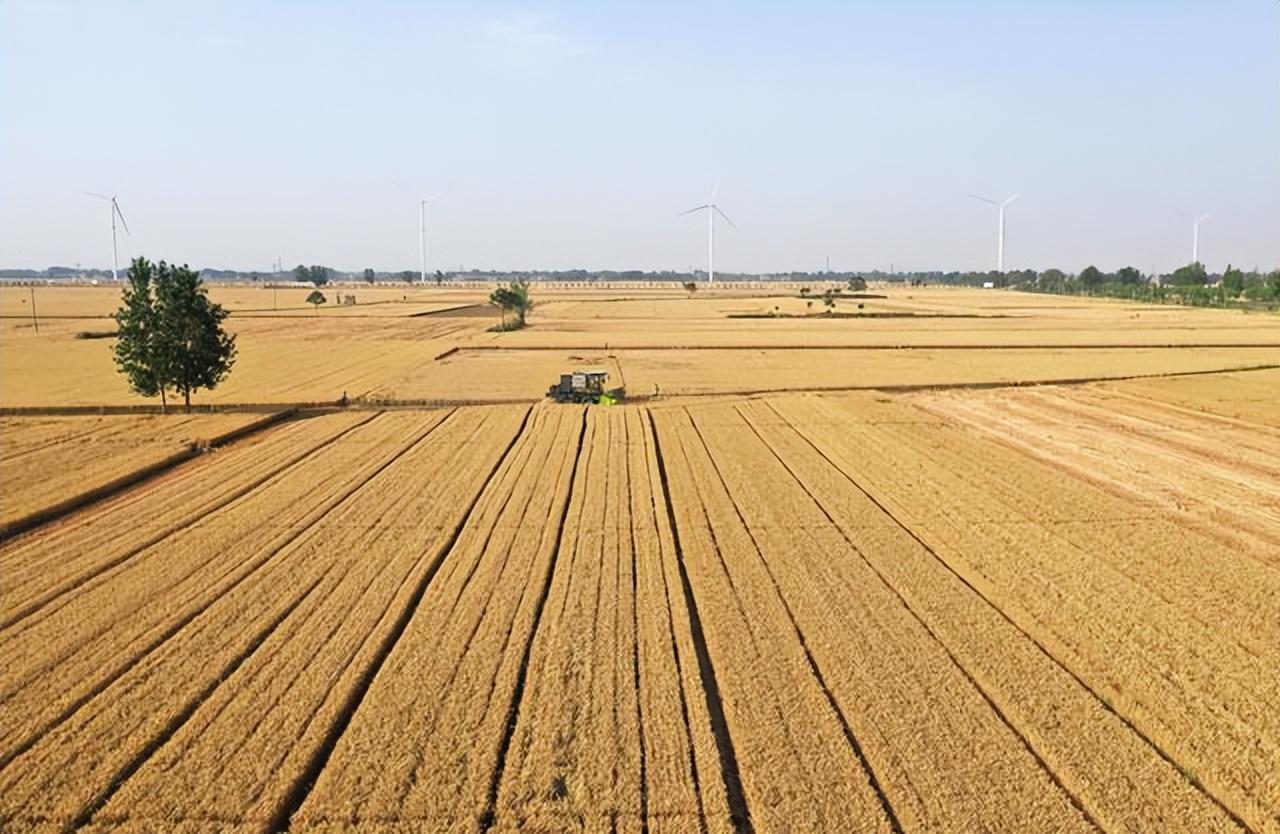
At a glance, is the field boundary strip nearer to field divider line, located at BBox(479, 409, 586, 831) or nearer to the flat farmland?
the flat farmland

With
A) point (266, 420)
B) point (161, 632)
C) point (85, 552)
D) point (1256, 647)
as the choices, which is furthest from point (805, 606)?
point (266, 420)

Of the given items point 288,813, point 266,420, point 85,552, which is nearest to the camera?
point 288,813

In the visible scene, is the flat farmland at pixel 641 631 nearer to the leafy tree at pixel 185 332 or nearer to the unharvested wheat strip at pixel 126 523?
the unharvested wheat strip at pixel 126 523

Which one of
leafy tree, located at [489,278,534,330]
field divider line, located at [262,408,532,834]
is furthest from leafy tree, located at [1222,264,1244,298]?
field divider line, located at [262,408,532,834]

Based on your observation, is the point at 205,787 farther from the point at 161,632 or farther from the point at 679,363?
the point at 679,363

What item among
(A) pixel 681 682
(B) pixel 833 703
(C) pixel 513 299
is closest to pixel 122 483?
(A) pixel 681 682

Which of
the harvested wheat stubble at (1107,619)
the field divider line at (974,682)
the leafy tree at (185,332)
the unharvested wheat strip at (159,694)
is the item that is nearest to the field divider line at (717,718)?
the field divider line at (974,682)

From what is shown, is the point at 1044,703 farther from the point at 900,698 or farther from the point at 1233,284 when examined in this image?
the point at 1233,284
